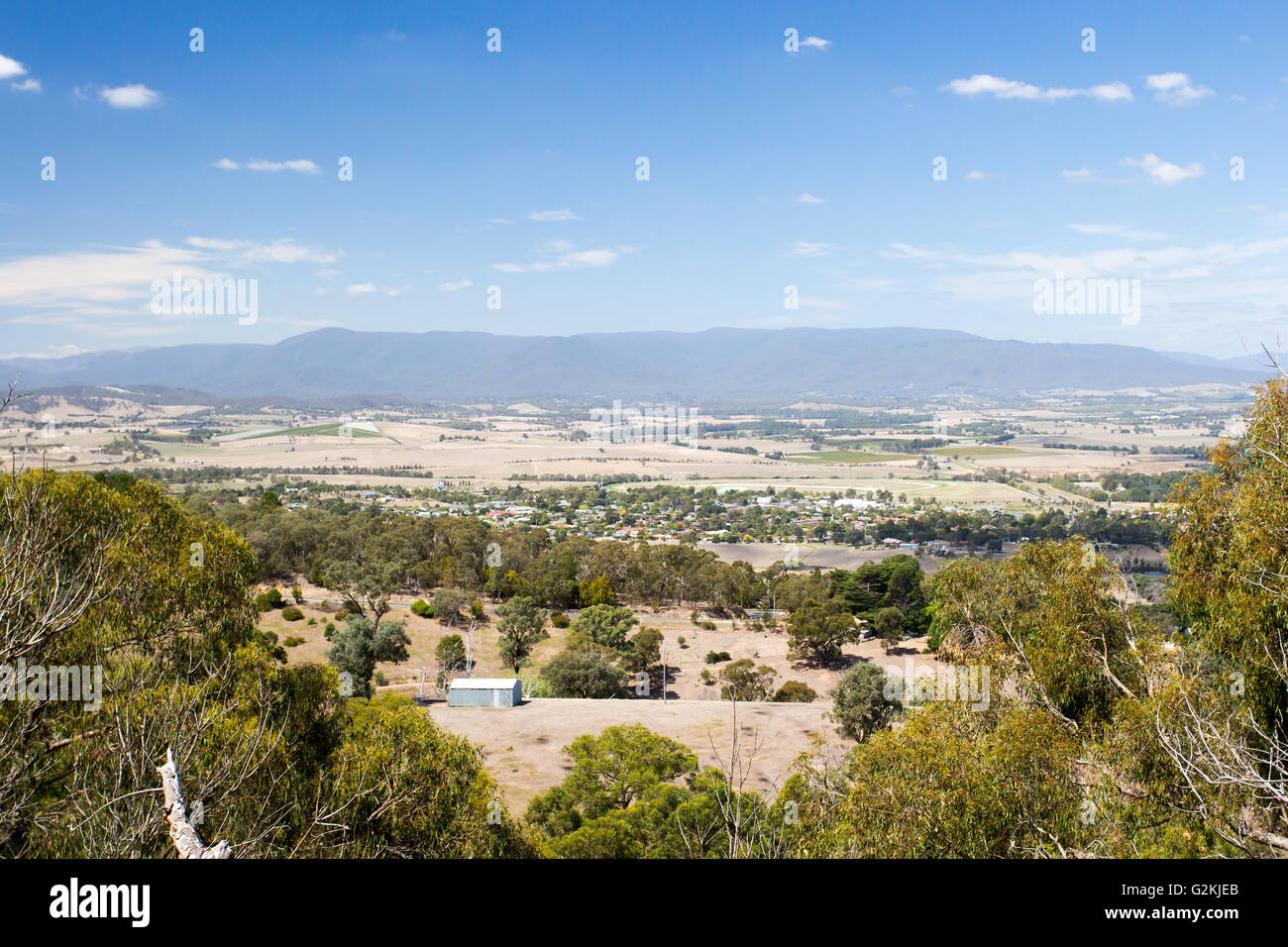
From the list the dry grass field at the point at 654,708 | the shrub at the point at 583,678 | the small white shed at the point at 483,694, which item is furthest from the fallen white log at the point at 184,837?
the shrub at the point at 583,678

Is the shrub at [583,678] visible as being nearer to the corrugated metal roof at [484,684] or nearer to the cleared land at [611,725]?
the cleared land at [611,725]

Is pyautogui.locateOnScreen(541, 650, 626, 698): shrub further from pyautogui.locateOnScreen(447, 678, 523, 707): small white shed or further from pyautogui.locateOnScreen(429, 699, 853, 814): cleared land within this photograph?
pyautogui.locateOnScreen(447, 678, 523, 707): small white shed

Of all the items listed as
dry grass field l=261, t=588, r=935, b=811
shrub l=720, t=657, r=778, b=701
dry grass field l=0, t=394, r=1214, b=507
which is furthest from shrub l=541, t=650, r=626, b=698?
dry grass field l=0, t=394, r=1214, b=507

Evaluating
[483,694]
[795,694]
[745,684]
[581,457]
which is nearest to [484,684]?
[483,694]

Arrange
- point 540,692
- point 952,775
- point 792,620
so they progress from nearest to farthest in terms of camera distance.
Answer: point 952,775 → point 540,692 → point 792,620

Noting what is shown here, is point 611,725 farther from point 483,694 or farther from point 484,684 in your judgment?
point 484,684

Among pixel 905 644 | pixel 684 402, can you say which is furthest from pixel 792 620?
pixel 684 402

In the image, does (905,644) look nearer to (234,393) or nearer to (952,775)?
(952,775)

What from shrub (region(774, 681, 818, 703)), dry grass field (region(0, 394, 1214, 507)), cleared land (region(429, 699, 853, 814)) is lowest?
shrub (region(774, 681, 818, 703))
